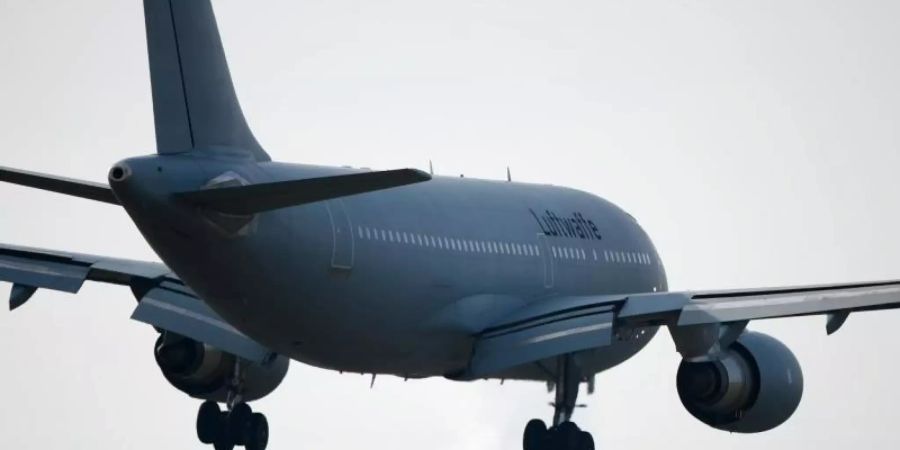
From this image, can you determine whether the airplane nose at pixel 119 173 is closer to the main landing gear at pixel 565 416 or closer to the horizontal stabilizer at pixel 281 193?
the horizontal stabilizer at pixel 281 193

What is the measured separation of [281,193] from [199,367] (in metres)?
10.3

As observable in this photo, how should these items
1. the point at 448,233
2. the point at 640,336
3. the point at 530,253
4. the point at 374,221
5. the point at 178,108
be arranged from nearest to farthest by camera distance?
the point at 178,108 < the point at 374,221 < the point at 448,233 < the point at 530,253 < the point at 640,336

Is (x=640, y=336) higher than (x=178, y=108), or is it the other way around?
(x=178, y=108)

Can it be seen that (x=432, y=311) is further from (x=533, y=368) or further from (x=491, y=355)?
(x=533, y=368)

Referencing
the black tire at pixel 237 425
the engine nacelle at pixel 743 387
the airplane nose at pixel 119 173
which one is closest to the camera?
the airplane nose at pixel 119 173

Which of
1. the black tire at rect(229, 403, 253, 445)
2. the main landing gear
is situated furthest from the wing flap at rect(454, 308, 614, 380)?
the black tire at rect(229, 403, 253, 445)

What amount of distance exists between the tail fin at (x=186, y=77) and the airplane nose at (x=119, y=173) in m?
1.74

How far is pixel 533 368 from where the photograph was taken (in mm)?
44625

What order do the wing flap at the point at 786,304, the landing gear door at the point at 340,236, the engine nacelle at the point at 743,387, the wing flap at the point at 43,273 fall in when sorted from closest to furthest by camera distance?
the wing flap at the point at 786,304, the landing gear door at the point at 340,236, the engine nacelle at the point at 743,387, the wing flap at the point at 43,273

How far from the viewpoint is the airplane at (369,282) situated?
3516 cm

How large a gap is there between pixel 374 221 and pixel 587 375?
362 inches

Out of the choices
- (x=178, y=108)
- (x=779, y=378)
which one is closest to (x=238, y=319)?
(x=178, y=108)

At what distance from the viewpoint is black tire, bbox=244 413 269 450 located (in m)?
43.1

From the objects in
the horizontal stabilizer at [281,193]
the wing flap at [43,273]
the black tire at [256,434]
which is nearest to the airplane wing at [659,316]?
the black tire at [256,434]
